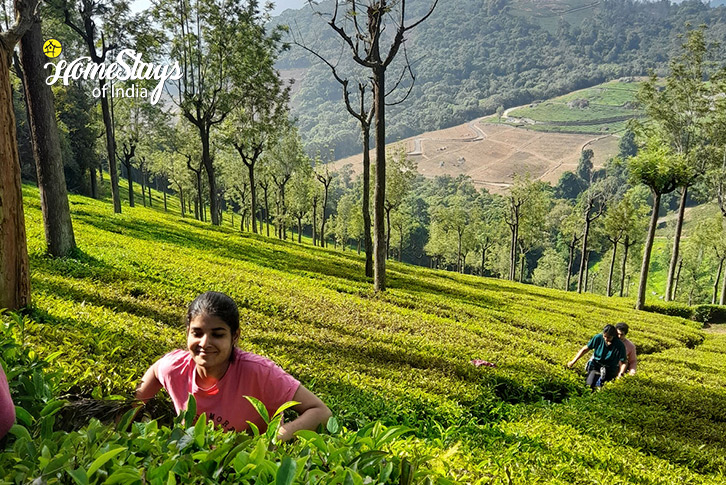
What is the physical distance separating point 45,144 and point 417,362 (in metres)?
8.27

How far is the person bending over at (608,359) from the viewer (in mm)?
8516

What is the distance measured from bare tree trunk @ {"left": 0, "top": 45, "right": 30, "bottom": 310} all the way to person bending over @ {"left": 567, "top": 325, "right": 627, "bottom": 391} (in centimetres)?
945

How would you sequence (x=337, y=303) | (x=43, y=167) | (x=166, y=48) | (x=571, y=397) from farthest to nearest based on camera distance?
(x=166, y=48), (x=337, y=303), (x=43, y=167), (x=571, y=397)

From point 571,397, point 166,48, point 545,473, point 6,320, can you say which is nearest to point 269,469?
point 545,473

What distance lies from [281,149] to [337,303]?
29387 millimetres

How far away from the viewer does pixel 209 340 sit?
3010 mm

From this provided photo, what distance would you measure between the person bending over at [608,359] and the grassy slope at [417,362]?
0.39 m

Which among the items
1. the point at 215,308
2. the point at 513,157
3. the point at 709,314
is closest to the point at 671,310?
the point at 709,314

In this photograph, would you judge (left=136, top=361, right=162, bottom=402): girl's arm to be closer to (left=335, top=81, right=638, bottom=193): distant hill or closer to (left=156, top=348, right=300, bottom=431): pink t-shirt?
(left=156, top=348, right=300, bottom=431): pink t-shirt

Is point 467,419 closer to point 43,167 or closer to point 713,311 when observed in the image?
point 43,167

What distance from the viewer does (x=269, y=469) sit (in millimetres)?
1663

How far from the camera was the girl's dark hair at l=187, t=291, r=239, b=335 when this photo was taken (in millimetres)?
3037

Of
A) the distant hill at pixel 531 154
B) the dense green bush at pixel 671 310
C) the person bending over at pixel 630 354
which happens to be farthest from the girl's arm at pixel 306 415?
the distant hill at pixel 531 154

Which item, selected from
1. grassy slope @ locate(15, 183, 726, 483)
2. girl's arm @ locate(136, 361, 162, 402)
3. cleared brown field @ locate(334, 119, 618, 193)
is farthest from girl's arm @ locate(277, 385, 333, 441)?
cleared brown field @ locate(334, 119, 618, 193)
